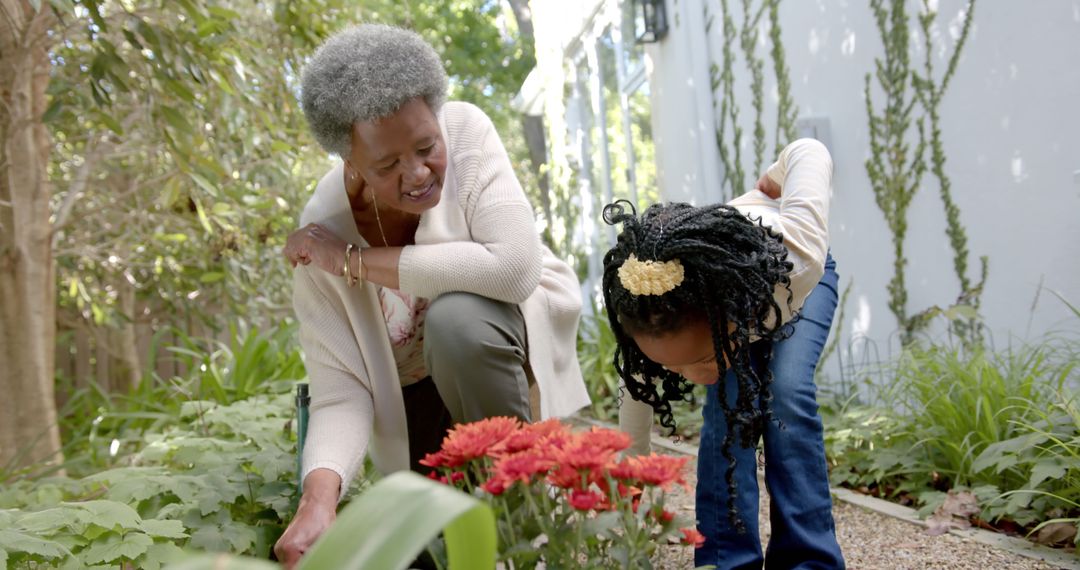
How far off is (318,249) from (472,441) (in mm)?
1116

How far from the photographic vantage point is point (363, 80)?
2.00 meters

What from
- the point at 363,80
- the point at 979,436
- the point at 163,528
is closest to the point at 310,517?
the point at 163,528

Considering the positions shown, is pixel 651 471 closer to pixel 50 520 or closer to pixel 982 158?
pixel 50 520

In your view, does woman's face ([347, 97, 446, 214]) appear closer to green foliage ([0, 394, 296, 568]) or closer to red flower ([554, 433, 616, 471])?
green foliage ([0, 394, 296, 568])

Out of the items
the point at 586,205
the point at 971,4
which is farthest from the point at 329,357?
the point at 586,205

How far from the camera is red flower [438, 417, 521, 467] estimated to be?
1234mm

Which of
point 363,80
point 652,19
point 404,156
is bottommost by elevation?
point 404,156

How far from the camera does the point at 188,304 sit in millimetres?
5715

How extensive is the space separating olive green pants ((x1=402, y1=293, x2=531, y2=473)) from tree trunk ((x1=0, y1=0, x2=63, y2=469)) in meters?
1.86

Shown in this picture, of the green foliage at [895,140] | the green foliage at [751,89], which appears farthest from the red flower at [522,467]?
the green foliage at [751,89]

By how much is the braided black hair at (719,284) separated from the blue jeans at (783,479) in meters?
0.08

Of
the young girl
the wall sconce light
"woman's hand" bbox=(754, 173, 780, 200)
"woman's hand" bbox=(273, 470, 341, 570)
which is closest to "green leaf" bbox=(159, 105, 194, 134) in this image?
"woman's hand" bbox=(273, 470, 341, 570)

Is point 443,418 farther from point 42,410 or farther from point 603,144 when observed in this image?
point 603,144

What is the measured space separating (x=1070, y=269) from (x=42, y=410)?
3457 mm
